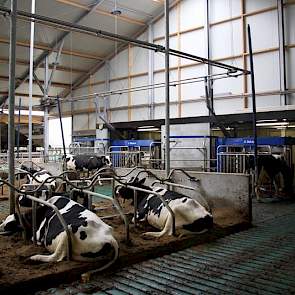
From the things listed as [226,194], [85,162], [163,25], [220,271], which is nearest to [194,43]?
[163,25]

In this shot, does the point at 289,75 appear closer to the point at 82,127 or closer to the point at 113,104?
the point at 113,104

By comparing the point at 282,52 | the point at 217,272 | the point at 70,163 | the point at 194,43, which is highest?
the point at 194,43

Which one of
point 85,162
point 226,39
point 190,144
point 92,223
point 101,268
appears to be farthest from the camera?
point 226,39

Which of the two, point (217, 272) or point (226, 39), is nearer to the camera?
point (217, 272)

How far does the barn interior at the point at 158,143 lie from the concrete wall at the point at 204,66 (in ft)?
0.17

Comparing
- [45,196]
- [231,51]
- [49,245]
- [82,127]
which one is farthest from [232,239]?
[82,127]

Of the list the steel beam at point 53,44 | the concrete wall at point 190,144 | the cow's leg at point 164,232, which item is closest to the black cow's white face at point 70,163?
the concrete wall at point 190,144

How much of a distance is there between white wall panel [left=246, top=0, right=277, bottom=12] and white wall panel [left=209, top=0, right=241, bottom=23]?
420mm

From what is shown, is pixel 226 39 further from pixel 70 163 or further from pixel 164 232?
pixel 164 232

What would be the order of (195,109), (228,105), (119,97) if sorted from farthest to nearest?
(119,97), (195,109), (228,105)

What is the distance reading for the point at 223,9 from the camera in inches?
609

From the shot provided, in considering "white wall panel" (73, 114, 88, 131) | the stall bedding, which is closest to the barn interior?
the stall bedding

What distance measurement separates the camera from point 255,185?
8.88 metres

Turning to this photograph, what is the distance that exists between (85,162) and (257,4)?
914cm
